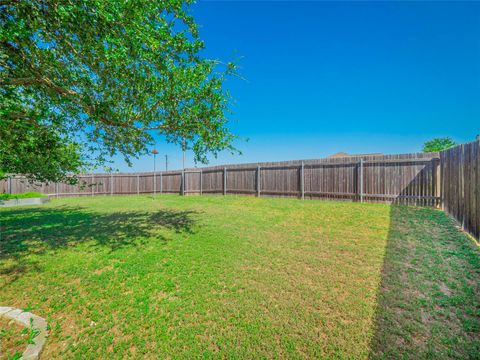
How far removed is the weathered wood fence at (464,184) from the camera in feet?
13.8

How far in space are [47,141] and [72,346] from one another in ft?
15.3

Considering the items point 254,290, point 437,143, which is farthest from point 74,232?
point 437,143

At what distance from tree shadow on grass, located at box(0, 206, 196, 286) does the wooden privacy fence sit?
1.27m

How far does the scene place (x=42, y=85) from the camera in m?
3.77

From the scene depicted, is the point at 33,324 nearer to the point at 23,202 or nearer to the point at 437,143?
the point at 23,202

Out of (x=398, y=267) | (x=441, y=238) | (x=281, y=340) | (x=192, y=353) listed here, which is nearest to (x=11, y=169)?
(x=192, y=353)

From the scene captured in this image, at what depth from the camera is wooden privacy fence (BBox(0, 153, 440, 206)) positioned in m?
7.54

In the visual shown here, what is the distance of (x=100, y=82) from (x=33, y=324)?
395 cm

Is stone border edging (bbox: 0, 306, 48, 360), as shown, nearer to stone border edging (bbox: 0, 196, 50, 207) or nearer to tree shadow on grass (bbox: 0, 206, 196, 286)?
tree shadow on grass (bbox: 0, 206, 196, 286)

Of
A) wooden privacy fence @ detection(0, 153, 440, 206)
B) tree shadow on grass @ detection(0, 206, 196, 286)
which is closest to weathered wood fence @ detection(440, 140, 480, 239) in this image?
wooden privacy fence @ detection(0, 153, 440, 206)

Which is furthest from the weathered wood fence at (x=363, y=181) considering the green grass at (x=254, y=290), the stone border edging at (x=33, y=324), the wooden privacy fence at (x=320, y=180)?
the stone border edging at (x=33, y=324)

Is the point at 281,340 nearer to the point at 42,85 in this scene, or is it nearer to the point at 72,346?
the point at 72,346

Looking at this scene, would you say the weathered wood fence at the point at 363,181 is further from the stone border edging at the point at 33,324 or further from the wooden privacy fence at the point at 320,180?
the stone border edging at the point at 33,324

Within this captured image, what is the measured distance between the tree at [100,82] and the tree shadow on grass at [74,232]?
5.87 feet
